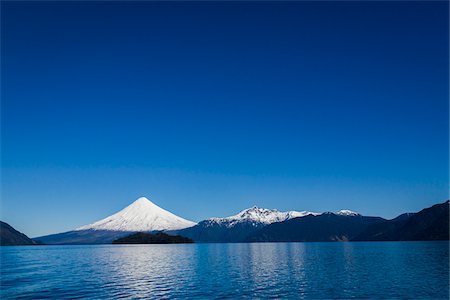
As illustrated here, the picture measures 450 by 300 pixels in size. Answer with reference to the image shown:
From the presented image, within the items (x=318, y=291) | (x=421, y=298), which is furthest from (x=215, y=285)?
(x=421, y=298)

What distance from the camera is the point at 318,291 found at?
52.6 meters

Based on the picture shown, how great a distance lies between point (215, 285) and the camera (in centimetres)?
→ 5934

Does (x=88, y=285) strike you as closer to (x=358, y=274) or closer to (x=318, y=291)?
(x=318, y=291)

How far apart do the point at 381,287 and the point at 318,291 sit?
402 inches

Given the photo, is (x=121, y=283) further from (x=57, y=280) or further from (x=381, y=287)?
(x=381, y=287)

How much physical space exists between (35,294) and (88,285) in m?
9.17

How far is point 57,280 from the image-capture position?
227 ft

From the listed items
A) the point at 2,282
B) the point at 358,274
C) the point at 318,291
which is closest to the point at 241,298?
the point at 318,291

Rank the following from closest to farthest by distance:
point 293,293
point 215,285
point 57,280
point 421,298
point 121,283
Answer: point 421,298, point 293,293, point 215,285, point 121,283, point 57,280

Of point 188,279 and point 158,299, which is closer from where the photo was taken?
point 158,299

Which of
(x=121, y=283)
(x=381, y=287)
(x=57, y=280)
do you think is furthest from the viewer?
(x=57, y=280)

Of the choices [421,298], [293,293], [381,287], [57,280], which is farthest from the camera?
[57,280]

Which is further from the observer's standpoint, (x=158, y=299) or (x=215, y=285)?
(x=215, y=285)

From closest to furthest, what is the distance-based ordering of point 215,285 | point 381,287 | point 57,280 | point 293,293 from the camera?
point 293,293, point 381,287, point 215,285, point 57,280
